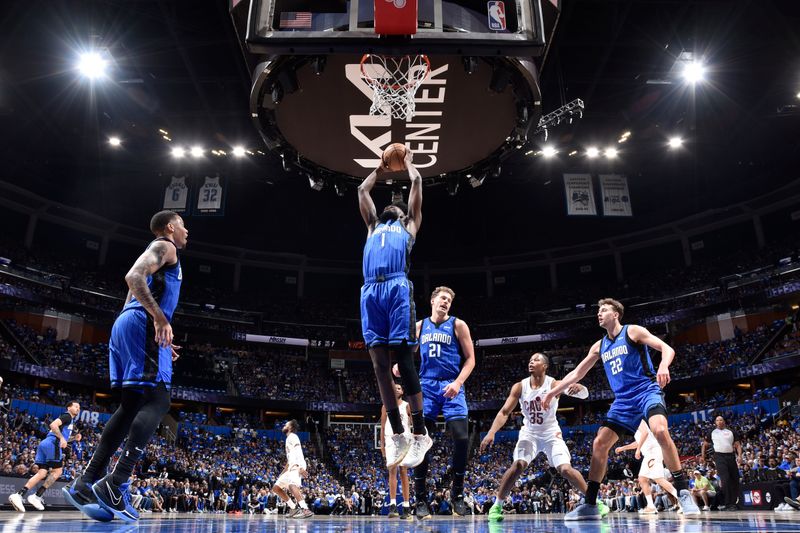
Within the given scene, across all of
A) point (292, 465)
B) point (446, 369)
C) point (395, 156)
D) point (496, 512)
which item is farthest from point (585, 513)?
point (292, 465)

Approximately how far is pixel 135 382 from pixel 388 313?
76.7 inches

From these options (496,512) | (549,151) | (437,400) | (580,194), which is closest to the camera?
(437,400)

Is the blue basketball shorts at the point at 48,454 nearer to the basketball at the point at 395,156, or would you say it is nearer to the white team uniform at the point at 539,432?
the white team uniform at the point at 539,432

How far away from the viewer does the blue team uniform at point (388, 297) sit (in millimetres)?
4258

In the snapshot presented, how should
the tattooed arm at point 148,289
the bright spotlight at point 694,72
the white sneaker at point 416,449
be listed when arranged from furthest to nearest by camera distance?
the bright spotlight at point 694,72 < the white sneaker at point 416,449 < the tattooed arm at point 148,289

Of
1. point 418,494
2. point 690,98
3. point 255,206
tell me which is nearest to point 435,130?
point 418,494

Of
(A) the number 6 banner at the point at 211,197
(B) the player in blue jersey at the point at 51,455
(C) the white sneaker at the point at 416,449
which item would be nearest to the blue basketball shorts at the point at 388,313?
(C) the white sneaker at the point at 416,449

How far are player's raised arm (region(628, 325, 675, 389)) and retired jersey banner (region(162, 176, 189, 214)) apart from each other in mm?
20801

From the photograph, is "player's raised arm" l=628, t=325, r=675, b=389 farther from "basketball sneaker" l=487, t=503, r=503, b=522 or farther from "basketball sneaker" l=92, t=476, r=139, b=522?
"basketball sneaker" l=92, t=476, r=139, b=522

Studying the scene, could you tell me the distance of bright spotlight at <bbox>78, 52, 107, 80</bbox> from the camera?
18.2m

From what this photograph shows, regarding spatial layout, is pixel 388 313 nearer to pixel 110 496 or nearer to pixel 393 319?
pixel 393 319

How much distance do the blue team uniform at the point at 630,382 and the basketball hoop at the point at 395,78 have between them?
17.2ft

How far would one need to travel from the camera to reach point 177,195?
929 inches

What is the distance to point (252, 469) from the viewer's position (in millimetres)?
25953
